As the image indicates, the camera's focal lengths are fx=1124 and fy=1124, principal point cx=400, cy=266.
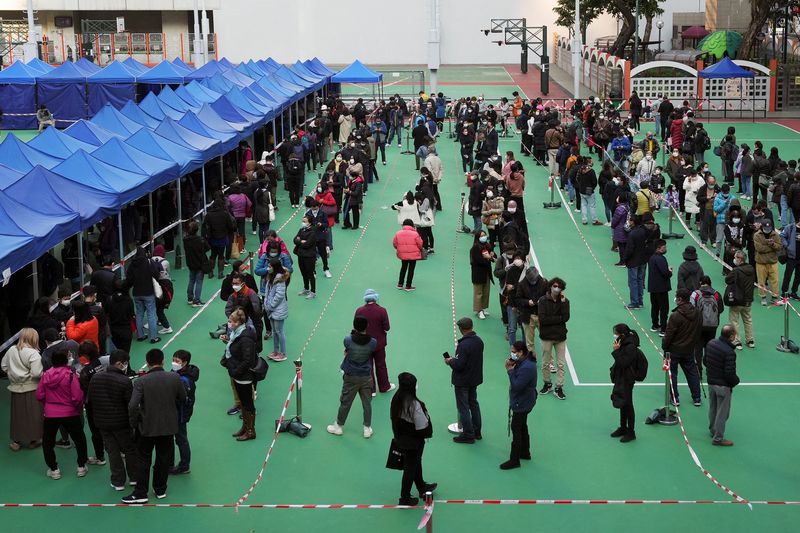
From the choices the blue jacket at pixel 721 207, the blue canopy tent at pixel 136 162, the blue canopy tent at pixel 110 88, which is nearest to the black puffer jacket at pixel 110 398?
the blue canopy tent at pixel 136 162

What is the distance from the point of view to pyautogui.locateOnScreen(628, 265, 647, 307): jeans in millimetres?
18750

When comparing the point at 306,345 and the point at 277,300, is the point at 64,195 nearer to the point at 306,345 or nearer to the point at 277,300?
the point at 277,300

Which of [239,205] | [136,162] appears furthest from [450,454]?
[239,205]

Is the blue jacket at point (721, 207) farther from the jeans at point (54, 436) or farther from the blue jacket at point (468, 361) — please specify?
the jeans at point (54, 436)

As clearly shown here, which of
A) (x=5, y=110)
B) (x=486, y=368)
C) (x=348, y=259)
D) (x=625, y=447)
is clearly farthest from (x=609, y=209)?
(x=5, y=110)

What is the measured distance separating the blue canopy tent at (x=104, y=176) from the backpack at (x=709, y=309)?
30.0ft

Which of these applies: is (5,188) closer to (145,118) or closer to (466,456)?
(466,456)

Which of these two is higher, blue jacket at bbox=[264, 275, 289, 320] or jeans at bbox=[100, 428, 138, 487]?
blue jacket at bbox=[264, 275, 289, 320]

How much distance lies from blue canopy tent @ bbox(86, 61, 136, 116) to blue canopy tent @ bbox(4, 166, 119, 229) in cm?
2501

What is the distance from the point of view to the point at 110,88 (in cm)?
4206

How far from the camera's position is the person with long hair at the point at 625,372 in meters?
12.9

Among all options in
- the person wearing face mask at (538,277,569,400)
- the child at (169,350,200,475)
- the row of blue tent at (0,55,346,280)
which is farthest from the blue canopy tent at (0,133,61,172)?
the person wearing face mask at (538,277,569,400)

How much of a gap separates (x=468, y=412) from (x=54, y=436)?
4.66m

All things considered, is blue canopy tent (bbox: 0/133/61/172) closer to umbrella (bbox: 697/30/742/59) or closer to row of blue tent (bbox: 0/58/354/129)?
row of blue tent (bbox: 0/58/354/129)
